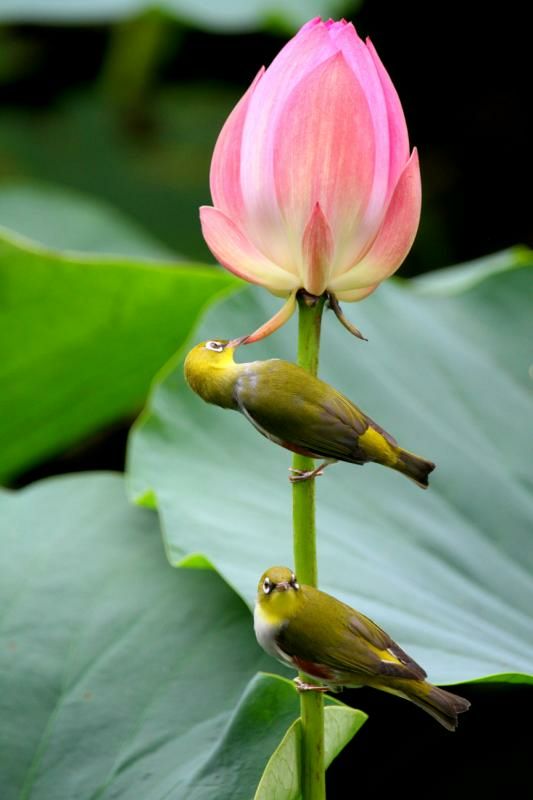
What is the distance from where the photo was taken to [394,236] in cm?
54

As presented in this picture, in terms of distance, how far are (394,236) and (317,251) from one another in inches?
1.6

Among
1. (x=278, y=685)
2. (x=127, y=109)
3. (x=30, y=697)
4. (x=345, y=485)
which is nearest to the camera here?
(x=278, y=685)

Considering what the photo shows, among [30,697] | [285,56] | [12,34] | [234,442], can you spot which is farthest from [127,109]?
[285,56]

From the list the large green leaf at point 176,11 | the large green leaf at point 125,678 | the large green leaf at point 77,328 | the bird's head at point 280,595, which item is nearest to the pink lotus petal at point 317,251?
the bird's head at point 280,595

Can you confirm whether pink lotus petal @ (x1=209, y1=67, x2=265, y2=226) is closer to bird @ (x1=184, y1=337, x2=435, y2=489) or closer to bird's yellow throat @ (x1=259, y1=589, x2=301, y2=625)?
bird @ (x1=184, y1=337, x2=435, y2=489)

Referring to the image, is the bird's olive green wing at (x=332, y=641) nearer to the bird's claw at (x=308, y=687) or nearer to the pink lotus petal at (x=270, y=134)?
the bird's claw at (x=308, y=687)

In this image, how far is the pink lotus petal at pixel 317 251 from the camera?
53cm

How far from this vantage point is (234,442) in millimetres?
1159

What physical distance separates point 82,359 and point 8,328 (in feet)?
0.37

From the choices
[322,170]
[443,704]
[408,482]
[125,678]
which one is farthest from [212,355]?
[408,482]

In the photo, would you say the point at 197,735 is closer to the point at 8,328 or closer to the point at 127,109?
the point at 8,328

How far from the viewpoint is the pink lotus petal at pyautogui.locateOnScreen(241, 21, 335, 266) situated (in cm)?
54

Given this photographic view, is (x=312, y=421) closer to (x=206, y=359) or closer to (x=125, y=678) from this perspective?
(x=206, y=359)

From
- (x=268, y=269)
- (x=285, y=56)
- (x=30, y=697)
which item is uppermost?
(x=285, y=56)
